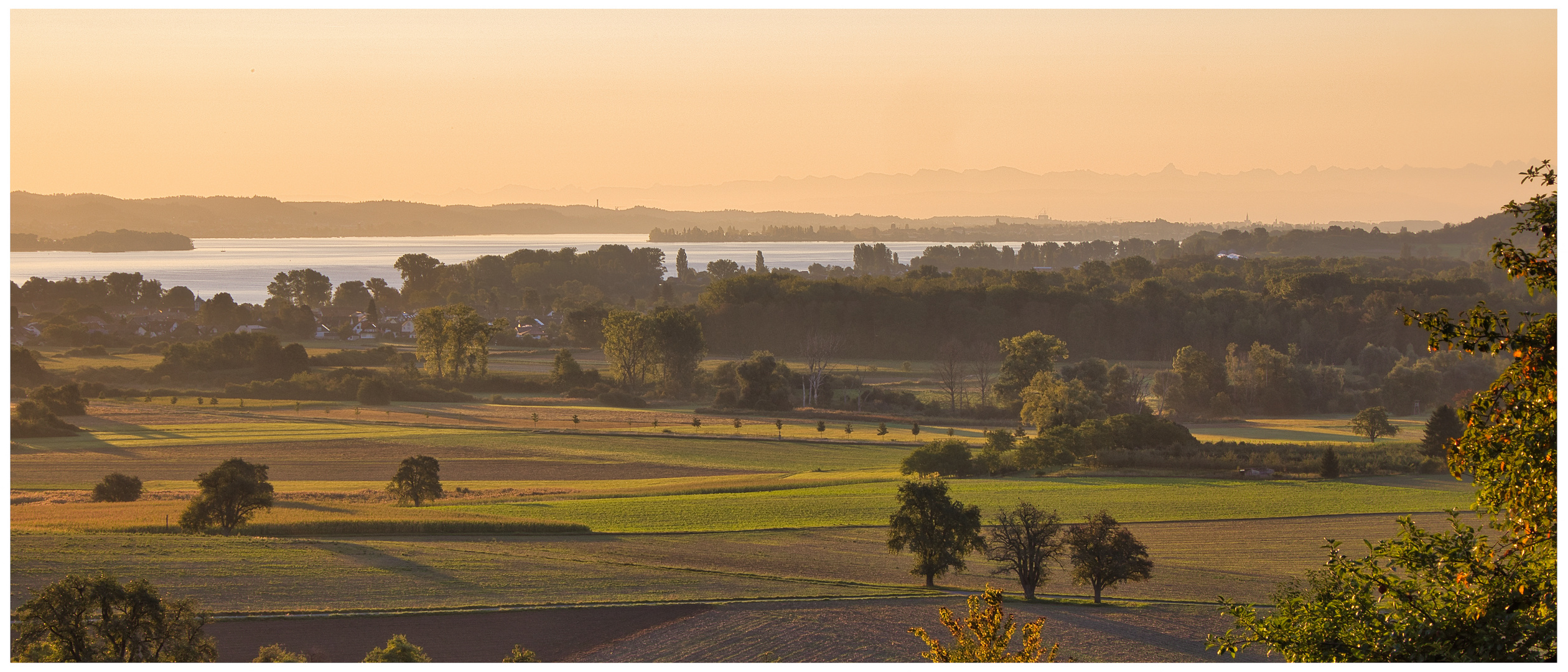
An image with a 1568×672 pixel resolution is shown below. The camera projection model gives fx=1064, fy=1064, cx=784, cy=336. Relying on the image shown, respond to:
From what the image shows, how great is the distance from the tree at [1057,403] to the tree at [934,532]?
26623 mm

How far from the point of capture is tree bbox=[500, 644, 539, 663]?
19.0 meters

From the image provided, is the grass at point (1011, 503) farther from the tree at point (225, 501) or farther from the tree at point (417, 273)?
the tree at point (417, 273)

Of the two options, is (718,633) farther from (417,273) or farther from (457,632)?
(417,273)

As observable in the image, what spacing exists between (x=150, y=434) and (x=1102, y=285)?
9530 cm

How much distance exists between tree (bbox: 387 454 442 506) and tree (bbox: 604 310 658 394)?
41674 millimetres

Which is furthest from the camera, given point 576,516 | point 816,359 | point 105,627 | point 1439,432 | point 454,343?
point 816,359

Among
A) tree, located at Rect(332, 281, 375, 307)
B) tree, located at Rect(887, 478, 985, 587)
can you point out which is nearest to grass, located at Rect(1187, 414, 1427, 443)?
tree, located at Rect(887, 478, 985, 587)

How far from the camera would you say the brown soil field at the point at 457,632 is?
2241cm

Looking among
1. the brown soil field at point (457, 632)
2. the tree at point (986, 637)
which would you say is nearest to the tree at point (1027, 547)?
the brown soil field at point (457, 632)

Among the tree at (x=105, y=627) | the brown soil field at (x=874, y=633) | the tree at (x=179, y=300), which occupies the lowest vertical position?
the brown soil field at (x=874, y=633)

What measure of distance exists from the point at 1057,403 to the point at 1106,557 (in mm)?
34236

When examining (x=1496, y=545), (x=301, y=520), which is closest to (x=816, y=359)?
(x=301, y=520)

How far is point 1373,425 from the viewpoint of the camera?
188 ft

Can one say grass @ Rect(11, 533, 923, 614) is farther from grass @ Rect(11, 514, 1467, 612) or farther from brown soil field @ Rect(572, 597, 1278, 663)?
brown soil field @ Rect(572, 597, 1278, 663)
